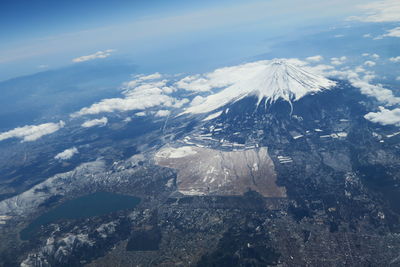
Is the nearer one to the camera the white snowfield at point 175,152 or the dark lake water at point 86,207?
the dark lake water at point 86,207

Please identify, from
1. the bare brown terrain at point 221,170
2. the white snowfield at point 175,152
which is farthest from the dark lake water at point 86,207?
the white snowfield at point 175,152

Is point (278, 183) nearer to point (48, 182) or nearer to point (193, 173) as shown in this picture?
point (193, 173)

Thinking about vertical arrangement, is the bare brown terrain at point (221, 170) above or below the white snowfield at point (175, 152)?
above

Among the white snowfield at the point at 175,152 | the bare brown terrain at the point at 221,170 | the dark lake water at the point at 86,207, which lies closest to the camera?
the dark lake water at the point at 86,207

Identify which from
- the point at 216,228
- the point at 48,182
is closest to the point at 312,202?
the point at 216,228

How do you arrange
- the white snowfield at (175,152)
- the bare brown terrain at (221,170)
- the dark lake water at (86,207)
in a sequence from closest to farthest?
1. the dark lake water at (86,207)
2. the bare brown terrain at (221,170)
3. the white snowfield at (175,152)

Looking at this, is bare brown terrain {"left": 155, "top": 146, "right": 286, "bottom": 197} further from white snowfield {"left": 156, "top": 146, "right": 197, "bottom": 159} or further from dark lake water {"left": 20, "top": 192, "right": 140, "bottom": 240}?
dark lake water {"left": 20, "top": 192, "right": 140, "bottom": 240}

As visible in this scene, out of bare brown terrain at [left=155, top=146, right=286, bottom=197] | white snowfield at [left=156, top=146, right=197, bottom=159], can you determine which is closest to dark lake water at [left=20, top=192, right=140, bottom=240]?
bare brown terrain at [left=155, top=146, right=286, bottom=197]

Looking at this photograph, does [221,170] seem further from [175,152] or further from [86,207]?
[86,207]

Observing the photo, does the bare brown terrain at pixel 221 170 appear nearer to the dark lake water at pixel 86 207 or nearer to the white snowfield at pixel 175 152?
the white snowfield at pixel 175 152
